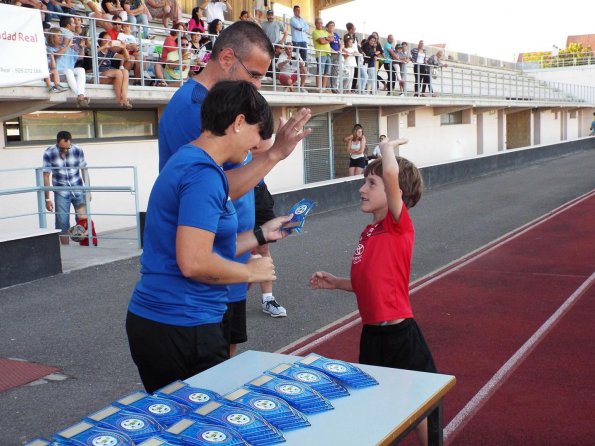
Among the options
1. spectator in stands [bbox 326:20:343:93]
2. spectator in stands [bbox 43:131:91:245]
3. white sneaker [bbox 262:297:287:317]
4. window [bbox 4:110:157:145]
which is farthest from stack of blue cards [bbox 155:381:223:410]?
spectator in stands [bbox 326:20:343:93]

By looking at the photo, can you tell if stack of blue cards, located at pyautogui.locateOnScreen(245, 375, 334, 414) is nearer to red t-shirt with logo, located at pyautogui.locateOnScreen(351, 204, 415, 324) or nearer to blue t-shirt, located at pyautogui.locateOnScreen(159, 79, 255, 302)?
blue t-shirt, located at pyautogui.locateOnScreen(159, 79, 255, 302)

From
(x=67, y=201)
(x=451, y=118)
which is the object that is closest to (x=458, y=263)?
(x=67, y=201)

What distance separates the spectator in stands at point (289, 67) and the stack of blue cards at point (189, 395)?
1606 cm

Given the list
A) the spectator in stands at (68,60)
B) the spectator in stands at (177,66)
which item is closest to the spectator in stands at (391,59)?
the spectator in stands at (177,66)

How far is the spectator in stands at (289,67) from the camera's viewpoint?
1822 cm

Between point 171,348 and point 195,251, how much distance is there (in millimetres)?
452

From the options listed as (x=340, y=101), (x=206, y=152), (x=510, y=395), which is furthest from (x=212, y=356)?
(x=340, y=101)

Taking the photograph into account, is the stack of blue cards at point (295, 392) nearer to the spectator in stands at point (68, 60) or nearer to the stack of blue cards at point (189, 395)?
the stack of blue cards at point (189, 395)

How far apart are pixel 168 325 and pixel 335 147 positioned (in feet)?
72.4

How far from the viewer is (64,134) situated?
11180mm

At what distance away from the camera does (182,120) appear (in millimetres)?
3041

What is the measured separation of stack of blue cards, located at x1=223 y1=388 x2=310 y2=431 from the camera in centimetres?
212

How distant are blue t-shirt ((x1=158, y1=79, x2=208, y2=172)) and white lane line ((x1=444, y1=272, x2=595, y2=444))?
245cm

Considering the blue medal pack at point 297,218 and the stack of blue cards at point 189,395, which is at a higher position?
the blue medal pack at point 297,218
